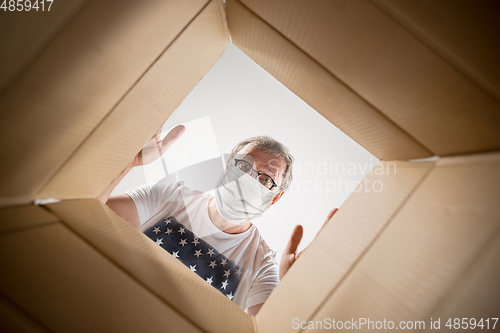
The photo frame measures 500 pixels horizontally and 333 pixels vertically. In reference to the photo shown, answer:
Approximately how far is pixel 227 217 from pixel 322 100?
0.51 meters

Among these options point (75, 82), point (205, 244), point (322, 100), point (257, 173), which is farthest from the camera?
point (257, 173)

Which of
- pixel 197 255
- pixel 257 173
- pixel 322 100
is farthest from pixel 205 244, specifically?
pixel 322 100

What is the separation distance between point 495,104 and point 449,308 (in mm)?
202

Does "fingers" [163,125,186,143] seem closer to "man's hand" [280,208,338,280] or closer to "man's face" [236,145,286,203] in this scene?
"man's face" [236,145,286,203]

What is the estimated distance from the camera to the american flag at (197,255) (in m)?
0.67

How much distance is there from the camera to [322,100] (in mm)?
421

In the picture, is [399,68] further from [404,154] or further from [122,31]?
[122,31]

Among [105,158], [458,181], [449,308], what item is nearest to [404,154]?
[458,181]

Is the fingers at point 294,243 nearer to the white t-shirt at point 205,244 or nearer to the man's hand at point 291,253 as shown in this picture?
the man's hand at point 291,253

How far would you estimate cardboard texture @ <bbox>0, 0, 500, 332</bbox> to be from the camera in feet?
0.73

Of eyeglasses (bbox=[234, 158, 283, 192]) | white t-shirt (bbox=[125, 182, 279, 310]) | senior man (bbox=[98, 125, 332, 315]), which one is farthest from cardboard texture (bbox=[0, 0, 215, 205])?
eyeglasses (bbox=[234, 158, 283, 192])

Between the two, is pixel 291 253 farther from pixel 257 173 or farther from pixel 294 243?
pixel 257 173

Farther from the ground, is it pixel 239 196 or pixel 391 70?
pixel 391 70

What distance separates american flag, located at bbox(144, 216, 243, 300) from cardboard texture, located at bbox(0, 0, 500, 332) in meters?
0.27
